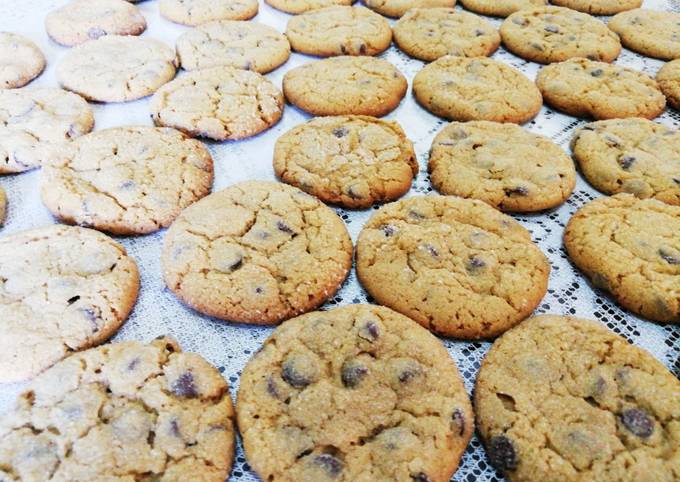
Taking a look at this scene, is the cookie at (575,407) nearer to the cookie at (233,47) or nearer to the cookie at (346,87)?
the cookie at (346,87)

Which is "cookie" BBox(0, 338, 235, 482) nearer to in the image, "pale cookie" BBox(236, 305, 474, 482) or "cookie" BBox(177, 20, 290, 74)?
"pale cookie" BBox(236, 305, 474, 482)

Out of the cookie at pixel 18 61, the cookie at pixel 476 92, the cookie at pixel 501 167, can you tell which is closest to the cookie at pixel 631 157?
the cookie at pixel 501 167

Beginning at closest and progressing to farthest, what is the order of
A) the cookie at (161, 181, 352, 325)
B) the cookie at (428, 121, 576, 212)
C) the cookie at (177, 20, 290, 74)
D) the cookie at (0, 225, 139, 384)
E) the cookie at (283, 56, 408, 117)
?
the cookie at (0, 225, 139, 384), the cookie at (161, 181, 352, 325), the cookie at (428, 121, 576, 212), the cookie at (283, 56, 408, 117), the cookie at (177, 20, 290, 74)

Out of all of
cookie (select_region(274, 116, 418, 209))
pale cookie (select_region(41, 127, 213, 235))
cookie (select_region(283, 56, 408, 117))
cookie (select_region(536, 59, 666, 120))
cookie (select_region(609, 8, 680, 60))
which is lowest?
pale cookie (select_region(41, 127, 213, 235))

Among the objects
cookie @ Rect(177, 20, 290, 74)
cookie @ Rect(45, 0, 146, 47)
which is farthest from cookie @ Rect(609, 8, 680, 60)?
cookie @ Rect(45, 0, 146, 47)

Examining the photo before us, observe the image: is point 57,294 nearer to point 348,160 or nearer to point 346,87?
point 348,160

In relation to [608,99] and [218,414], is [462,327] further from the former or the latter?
[608,99]

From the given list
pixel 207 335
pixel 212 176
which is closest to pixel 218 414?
pixel 207 335
